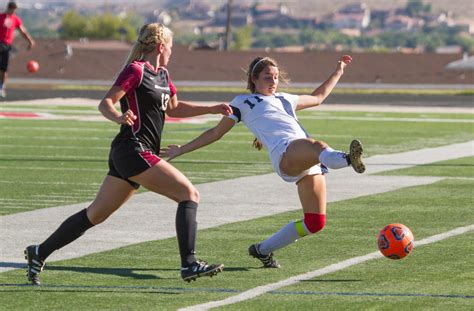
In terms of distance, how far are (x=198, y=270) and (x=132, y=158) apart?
3.06 feet

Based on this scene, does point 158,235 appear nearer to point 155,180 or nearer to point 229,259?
point 229,259

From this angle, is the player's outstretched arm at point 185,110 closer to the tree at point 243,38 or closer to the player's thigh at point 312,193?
the player's thigh at point 312,193

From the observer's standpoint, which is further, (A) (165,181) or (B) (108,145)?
(B) (108,145)

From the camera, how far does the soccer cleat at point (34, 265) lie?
982 cm

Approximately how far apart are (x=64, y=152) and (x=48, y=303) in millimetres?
12946

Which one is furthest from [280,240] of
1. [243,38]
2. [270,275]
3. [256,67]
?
[243,38]

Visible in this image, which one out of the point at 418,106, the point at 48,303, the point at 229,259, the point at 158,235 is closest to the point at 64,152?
the point at 158,235

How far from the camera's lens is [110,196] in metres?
9.91

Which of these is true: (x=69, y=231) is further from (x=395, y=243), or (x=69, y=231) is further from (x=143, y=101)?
(x=395, y=243)

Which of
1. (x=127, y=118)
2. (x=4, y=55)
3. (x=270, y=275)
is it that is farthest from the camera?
(x=4, y=55)

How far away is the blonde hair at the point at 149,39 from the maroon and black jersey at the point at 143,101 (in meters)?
0.08

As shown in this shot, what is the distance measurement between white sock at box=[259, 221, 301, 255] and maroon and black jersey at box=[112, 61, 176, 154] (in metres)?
1.13

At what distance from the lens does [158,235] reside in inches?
485

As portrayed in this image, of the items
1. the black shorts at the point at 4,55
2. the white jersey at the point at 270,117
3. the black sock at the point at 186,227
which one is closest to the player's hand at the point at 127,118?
the black sock at the point at 186,227
